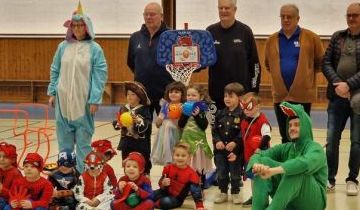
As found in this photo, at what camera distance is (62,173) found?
17.8 feet

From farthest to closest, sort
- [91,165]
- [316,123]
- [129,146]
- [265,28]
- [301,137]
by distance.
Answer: [265,28]
[316,123]
[129,146]
[91,165]
[301,137]

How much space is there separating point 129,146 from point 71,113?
643 millimetres

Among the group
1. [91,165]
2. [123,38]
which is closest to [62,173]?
[91,165]

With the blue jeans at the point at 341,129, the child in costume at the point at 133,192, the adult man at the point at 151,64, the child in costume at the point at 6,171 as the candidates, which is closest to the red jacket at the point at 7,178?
the child in costume at the point at 6,171

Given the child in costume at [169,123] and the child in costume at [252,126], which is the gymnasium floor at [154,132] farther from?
the child in costume at [252,126]

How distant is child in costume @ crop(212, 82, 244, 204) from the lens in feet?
19.0

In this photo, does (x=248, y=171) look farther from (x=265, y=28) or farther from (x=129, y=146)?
(x=265, y=28)

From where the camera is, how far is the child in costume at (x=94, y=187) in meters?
5.30

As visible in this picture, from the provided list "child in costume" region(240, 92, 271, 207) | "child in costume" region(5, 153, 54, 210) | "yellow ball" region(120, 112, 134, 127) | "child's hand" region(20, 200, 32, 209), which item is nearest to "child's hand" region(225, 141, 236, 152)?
"child in costume" region(240, 92, 271, 207)

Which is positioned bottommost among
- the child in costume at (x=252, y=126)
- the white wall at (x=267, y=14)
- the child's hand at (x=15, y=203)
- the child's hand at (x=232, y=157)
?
the child's hand at (x=15, y=203)

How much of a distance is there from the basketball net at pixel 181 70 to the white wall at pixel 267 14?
23.7 feet

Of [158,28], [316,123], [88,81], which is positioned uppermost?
[158,28]

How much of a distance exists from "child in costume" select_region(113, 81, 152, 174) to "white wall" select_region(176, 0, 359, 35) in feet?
25.3

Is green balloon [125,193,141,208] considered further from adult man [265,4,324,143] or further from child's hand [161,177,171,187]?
adult man [265,4,324,143]
